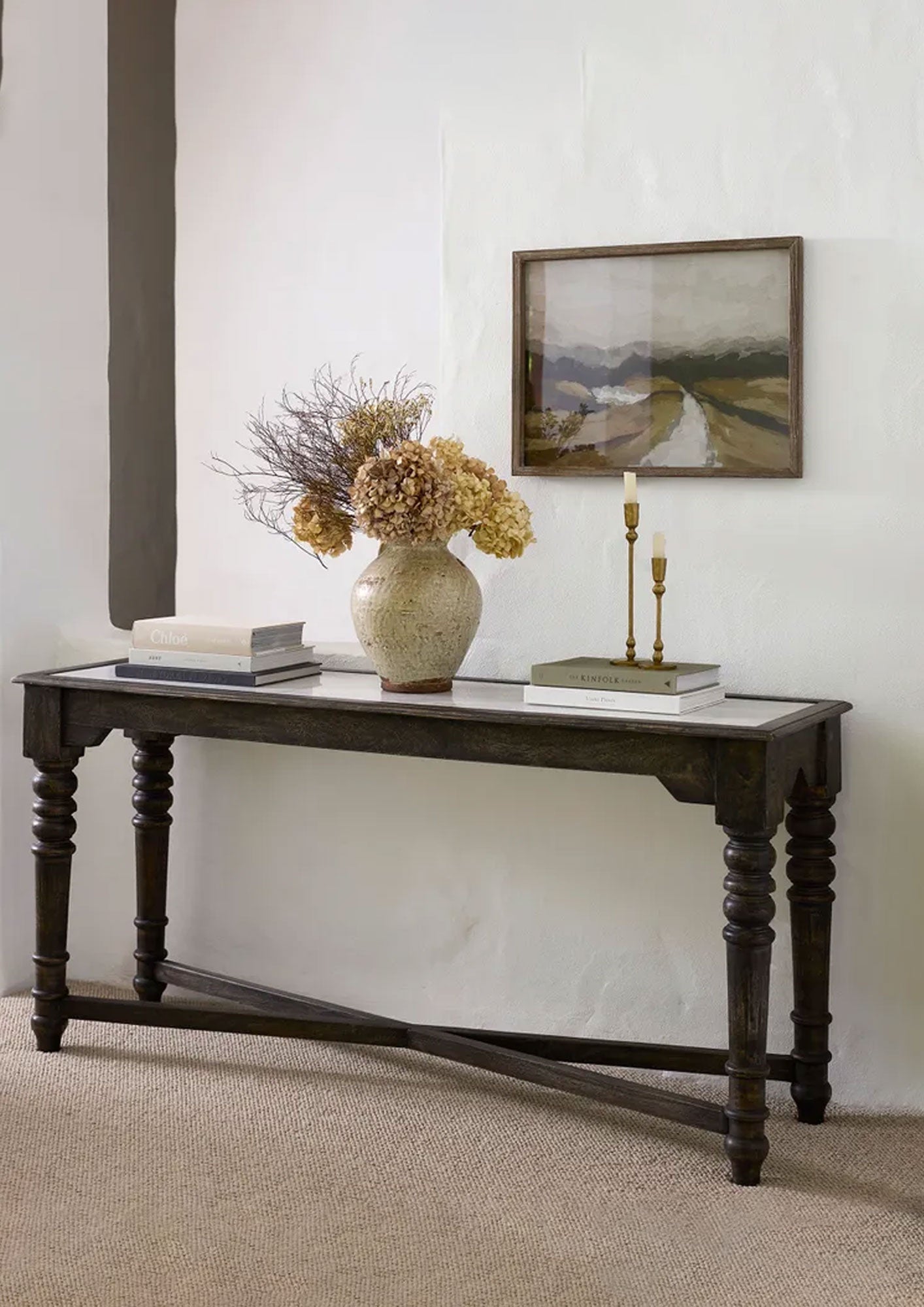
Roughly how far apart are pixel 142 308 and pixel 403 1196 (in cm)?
224

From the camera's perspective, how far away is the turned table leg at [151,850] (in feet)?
11.9

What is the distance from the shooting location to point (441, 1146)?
2879 millimetres

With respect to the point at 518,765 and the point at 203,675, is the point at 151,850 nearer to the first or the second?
the point at 203,675

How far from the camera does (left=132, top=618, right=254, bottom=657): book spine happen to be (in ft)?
10.3

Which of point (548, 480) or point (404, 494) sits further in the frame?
point (548, 480)

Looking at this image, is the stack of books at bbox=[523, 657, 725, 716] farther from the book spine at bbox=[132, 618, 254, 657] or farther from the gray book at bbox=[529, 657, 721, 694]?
the book spine at bbox=[132, 618, 254, 657]

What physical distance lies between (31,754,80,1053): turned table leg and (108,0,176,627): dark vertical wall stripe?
0.67 m

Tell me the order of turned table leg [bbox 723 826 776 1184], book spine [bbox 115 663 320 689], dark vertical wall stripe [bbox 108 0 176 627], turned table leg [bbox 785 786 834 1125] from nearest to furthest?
1. turned table leg [bbox 723 826 776 1184]
2. turned table leg [bbox 785 786 834 1125]
3. book spine [bbox 115 663 320 689]
4. dark vertical wall stripe [bbox 108 0 176 627]

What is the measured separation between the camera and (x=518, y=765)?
2.88m

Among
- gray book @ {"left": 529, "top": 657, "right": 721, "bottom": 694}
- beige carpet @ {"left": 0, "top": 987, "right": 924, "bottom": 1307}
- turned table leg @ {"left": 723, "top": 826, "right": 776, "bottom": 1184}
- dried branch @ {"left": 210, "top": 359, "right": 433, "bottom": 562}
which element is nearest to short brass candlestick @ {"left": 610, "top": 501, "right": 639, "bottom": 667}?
gray book @ {"left": 529, "top": 657, "right": 721, "bottom": 694}

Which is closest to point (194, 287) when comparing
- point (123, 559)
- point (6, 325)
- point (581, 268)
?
point (6, 325)

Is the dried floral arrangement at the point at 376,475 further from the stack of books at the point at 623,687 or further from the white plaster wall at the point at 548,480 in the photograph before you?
the stack of books at the point at 623,687

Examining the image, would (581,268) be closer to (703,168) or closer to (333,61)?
(703,168)

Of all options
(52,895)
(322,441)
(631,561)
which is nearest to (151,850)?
(52,895)
